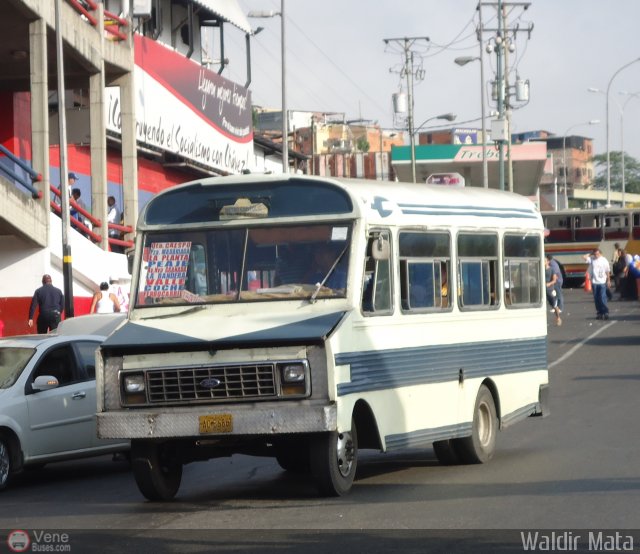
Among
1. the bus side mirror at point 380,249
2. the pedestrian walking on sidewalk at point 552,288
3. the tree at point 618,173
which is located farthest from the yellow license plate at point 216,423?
the tree at point 618,173

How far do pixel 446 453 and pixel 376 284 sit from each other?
2366 mm

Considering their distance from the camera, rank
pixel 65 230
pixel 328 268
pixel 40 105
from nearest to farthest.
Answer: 1. pixel 328 268
2. pixel 65 230
3. pixel 40 105

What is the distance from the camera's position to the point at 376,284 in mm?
11539

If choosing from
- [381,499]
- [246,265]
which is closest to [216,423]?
[381,499]

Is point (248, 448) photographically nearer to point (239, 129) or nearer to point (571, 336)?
point (571, 336)

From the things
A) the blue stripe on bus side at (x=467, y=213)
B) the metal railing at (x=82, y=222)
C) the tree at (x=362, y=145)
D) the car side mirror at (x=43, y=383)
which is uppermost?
the tree at (x=362, y=145)

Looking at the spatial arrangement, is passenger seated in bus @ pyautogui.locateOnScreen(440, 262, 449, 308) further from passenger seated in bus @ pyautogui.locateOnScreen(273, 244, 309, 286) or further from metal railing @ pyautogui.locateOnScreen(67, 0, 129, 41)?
metal railing @ pyautogui.locateOnScreen(67, 0, 129, 41)

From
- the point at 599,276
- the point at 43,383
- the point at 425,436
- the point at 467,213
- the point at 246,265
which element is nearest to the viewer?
the point at 246,265

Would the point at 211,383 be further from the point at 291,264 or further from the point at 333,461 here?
the point at 291,264

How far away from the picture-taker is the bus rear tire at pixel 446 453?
1306 centimetres

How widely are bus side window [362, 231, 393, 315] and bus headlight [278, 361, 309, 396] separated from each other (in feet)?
3.28

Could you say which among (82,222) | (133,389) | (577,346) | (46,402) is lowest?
(577,346)

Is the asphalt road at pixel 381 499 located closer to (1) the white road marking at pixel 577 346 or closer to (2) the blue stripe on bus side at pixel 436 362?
(2) the blue stripe on bus side at pixel 436 362

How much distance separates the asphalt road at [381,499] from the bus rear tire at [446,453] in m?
0.13
